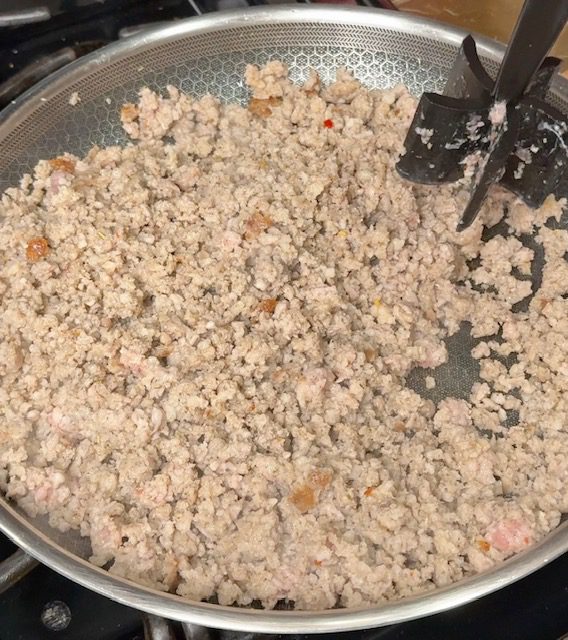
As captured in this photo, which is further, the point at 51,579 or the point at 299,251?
the point at 299,251

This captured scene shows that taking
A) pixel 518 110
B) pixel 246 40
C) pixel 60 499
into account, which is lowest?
pixel 60 499

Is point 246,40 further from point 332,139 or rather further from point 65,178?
point 65,178

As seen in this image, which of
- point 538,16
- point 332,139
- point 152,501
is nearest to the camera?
point 538,16

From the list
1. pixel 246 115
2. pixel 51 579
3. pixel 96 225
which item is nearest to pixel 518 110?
pixel 246 115

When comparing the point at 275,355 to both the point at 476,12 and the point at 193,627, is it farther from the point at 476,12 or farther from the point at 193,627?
the point at 476,12

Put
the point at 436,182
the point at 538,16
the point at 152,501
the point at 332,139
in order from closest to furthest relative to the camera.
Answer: the point at 538,16 < the point at 152,501 < the point at 436,182 < the point at 332,139

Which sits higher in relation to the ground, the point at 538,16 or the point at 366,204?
the point at 538,16

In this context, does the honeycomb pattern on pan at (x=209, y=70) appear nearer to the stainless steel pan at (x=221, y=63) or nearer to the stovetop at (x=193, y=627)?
the stainless steel pan at (x=221, y=63)
